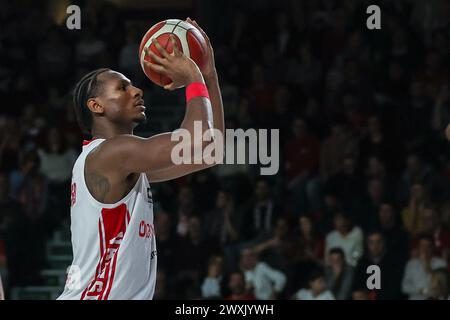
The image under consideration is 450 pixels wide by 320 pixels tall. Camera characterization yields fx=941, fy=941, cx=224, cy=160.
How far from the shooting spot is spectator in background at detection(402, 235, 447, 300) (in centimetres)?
839

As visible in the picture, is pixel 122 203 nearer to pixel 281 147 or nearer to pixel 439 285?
pixel 439 285

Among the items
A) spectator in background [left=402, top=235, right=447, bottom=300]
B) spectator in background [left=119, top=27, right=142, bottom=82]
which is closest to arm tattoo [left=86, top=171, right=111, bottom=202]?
spectator in background [left=402, top=235, right=447, bottom=300]

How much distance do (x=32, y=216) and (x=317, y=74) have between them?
3634mm

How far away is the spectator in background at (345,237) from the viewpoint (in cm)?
870

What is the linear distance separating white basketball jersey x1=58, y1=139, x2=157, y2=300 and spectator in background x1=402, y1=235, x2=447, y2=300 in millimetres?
4855

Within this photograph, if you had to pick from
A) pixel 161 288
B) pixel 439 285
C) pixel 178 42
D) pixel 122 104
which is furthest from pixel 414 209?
pixel 122 104

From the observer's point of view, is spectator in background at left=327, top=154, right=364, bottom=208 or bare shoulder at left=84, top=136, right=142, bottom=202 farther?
spectator in background at left=327, top=154, right=364, bottom=208

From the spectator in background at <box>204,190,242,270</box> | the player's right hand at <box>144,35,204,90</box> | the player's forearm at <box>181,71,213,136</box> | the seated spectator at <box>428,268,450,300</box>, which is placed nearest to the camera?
the player's forearm at <box>181,71,213,136</box>

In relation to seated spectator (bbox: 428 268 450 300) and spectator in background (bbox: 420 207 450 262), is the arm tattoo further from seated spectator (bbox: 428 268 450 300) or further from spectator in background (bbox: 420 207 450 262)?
spectator in background (bbox: 420 207 450 262)

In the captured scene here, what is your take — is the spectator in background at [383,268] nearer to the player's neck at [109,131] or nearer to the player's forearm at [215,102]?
the player's forearm at [215,102]

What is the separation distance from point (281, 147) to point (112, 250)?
20.3 feet

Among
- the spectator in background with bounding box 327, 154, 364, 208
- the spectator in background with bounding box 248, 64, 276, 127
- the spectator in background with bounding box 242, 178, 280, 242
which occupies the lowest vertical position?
the spectator in background with bounding box 242, 178, 280, 242

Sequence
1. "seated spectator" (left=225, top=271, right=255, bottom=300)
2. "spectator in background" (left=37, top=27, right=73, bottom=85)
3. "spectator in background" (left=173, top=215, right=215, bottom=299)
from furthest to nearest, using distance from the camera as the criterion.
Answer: "spectator in background" (left=37, top=27, right=73, bottom=85)
"spectator in background" (left=173, top=215, right=215, bottom=299)
"seated spectator" (left=225, top=271, right=255, bottom=300)
